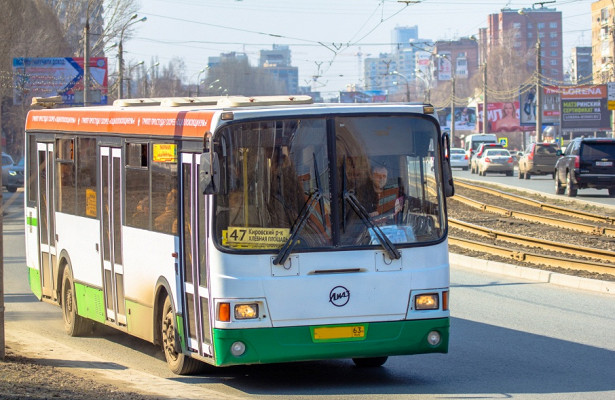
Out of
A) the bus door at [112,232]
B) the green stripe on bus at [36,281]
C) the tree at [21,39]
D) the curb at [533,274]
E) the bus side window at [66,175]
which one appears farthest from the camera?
the tree at [21,39]

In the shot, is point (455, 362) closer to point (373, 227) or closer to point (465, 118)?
point (373, 227)

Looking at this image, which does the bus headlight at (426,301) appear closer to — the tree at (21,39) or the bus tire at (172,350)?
the bus tire at (172,350)

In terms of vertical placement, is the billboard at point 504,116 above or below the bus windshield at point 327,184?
below

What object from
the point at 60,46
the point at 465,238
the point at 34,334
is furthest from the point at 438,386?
the point at 60,46

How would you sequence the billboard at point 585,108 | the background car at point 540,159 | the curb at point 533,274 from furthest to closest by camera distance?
the billboard at point 585,108, the background car at point 540,159, the curb at point 533,274

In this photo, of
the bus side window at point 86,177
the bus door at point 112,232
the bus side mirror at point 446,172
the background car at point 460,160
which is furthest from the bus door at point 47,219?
the background car at point 460,160

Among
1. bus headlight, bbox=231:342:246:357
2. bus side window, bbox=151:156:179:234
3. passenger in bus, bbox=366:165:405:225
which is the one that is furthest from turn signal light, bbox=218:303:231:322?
passenger in bus, bbox=366:165:405:225

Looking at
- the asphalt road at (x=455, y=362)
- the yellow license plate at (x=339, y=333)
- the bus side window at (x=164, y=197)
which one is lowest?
the asphalt road at (x=455, y=362)

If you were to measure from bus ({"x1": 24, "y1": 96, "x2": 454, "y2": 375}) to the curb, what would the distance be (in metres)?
6.55

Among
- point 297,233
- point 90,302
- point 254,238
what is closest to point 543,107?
point 90,302

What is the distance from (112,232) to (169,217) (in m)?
1.52

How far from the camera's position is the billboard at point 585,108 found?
97875 millimetres

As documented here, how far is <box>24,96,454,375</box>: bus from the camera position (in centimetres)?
808

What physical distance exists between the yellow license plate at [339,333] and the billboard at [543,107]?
101m
